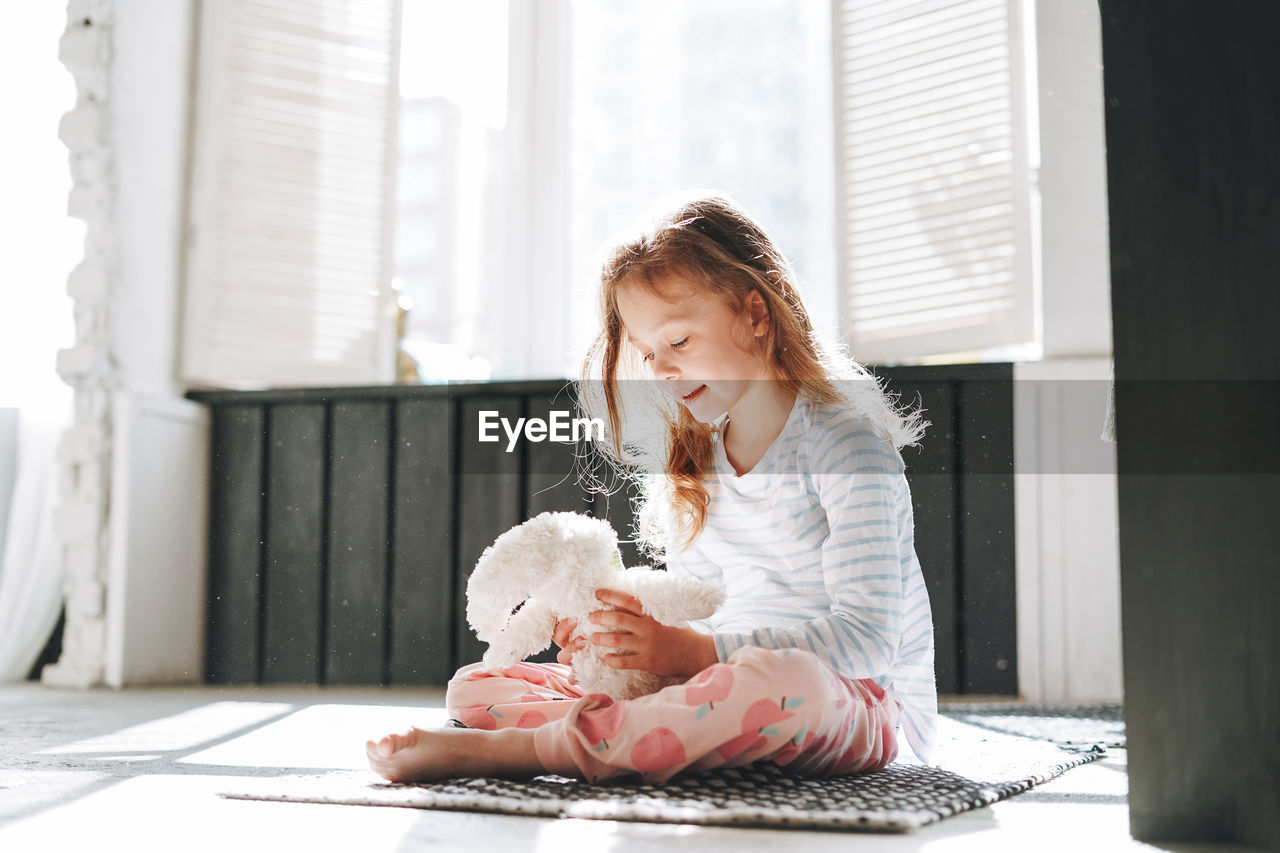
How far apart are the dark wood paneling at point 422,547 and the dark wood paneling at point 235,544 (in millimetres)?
290

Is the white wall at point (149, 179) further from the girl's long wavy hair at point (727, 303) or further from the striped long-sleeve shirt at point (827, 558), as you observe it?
the striped long-sleeve shirt at point (827, 558)

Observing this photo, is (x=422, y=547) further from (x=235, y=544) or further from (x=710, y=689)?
(x=710, y=689)

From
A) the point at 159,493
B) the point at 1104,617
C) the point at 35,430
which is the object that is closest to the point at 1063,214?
the point at 1104,617

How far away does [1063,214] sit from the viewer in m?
2.04

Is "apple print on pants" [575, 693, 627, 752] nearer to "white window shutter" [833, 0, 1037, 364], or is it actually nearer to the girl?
the girl

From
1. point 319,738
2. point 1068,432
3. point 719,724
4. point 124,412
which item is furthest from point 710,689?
point 124,412

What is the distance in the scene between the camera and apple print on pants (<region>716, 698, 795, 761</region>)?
2.85 ft

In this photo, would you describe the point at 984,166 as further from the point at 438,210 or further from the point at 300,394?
the point at 300,394

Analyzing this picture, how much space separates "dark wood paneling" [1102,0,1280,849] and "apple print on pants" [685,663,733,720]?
0.96 ft

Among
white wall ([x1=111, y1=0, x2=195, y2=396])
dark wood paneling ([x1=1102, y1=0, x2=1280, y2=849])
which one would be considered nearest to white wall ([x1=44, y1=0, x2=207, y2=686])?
white wall ([x1=111, y1=0, x2=195, y2=396])

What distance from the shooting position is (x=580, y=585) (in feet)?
3.14

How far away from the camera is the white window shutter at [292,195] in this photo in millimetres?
2273

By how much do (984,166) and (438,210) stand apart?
4.01 feet

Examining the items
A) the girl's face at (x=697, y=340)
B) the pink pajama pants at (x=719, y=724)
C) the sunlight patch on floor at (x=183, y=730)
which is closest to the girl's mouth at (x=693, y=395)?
the girl's face at (x=697, y=340)
